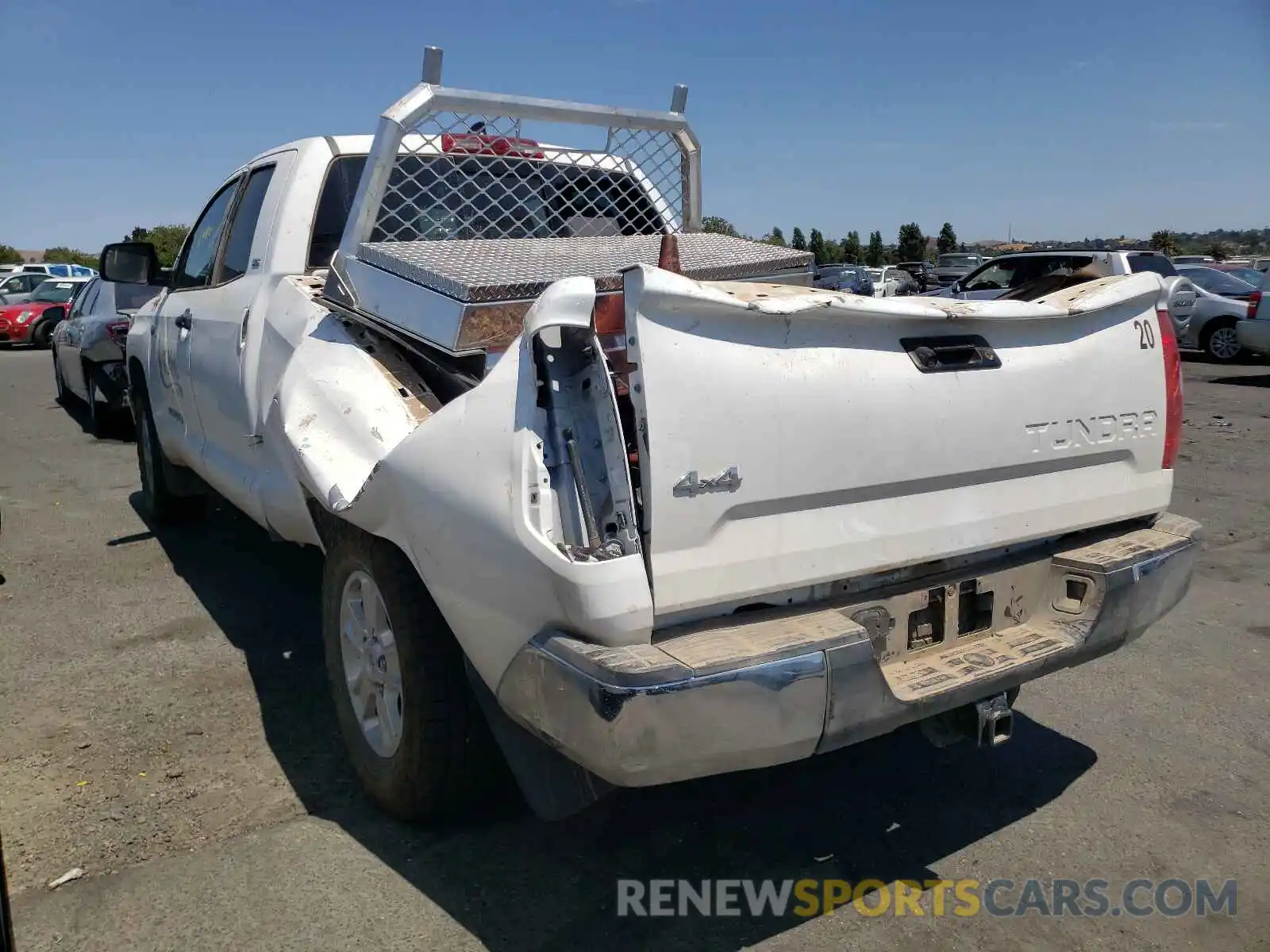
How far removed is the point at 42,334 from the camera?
78.0 ft

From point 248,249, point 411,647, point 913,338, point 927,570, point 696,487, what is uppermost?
point 248,249

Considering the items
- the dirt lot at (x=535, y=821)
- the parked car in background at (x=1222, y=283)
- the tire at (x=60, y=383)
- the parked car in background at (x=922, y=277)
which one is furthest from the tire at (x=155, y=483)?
the parked car in background at (x=922, y=277)

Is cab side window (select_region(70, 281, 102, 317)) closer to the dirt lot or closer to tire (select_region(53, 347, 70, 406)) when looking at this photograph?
tire (select_region(53, 347, 70, 406))

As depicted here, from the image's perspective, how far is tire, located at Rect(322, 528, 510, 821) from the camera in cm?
284

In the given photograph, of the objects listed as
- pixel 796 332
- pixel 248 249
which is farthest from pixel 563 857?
pixel 248 249

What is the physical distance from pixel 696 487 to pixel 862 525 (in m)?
0.53

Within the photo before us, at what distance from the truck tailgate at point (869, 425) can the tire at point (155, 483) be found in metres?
4.72

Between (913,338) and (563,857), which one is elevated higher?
(913,338)

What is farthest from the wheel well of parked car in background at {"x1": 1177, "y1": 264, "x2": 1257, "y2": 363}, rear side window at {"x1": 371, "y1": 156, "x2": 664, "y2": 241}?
parked car in background at {"x1": 1177, "y1": 264, "x2": 1257, "y2": 363}

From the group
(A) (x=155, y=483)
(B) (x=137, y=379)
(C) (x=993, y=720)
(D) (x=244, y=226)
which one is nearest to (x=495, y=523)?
(C) (x=993, y=720)

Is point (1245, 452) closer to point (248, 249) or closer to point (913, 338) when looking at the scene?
point (913, 338)

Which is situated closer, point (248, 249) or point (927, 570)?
point (927, 570)

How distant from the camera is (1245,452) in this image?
9.15 meters

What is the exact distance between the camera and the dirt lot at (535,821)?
270cm
